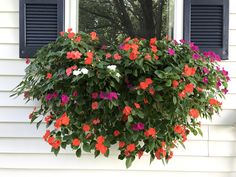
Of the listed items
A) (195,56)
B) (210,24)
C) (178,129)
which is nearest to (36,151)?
(178,129)

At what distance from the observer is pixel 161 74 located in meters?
2.18

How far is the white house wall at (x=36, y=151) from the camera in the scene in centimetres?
257

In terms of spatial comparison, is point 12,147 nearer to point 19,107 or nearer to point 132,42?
point 19,107

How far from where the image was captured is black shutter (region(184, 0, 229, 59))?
2.58m

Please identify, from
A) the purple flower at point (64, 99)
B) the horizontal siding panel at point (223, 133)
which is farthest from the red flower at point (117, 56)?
the horizontal siding panel at point (223, 133)

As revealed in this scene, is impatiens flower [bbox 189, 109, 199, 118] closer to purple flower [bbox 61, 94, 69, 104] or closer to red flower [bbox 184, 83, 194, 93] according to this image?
red flower [bbox 184, 83, 194, 93]

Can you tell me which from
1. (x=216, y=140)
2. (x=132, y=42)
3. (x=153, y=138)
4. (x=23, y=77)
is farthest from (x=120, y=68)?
(x=216, y=140)

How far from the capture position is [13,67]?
101 inches

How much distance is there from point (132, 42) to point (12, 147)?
1017 millimetres

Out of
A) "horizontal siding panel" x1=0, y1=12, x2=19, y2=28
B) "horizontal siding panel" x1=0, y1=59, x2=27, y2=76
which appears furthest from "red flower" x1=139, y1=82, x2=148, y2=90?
"horizontal siding panel" x1=0, y1=12, x2=19, y2=28

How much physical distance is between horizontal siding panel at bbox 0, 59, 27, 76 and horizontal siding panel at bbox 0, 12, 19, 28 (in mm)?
232

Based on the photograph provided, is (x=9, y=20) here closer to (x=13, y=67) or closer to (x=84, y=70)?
(x=13, y=67)

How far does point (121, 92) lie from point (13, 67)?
2.51ft

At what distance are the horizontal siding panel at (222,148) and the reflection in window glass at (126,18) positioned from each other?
783 mm
